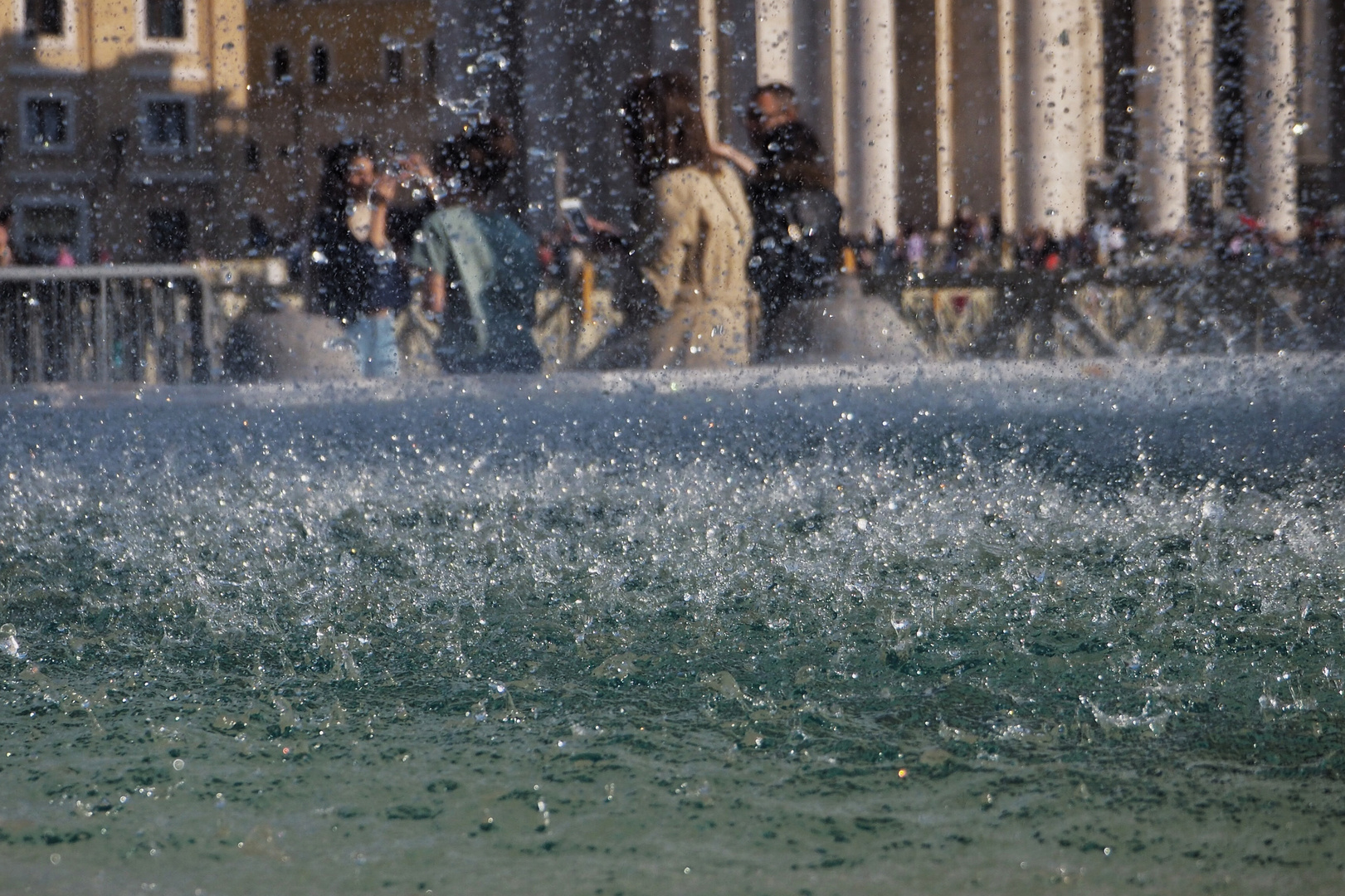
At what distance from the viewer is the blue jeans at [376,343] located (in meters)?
3.22

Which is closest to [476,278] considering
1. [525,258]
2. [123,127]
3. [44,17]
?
[525,258]

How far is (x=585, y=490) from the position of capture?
9.29 feet

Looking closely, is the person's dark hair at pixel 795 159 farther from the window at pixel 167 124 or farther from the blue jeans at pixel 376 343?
the window at pixel 167 124

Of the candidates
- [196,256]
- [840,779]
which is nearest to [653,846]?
[840,779]

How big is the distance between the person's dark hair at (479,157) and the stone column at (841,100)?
63cm

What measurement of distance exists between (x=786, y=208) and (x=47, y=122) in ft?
5.75

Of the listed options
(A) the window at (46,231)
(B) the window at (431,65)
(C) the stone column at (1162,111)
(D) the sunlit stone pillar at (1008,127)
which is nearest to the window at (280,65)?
(B) the window at (431,65)

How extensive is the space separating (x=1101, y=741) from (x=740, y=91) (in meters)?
2.34

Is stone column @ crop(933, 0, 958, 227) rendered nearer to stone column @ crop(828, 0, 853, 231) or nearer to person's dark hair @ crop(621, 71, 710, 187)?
stone column @ crop(828, 0, 853, 231)

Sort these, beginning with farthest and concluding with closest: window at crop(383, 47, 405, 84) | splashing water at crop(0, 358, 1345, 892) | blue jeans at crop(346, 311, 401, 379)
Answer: window at crop(383, 47, 405, 84) → blue jeans at crop(346, 311, 401, 379) → splashing water at crop(0, 358, 1345, 892)

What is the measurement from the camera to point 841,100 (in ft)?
10.9

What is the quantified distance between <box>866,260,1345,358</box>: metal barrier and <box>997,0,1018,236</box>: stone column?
15 cm

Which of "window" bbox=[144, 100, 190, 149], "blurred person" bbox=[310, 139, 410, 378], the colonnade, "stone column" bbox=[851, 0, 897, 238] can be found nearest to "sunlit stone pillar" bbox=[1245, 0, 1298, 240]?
the colonnade

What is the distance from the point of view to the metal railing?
3.32m
